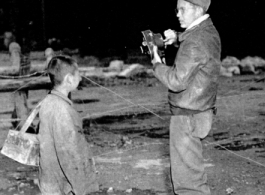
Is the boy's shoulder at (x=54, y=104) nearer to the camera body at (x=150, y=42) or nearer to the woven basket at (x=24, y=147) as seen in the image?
the woven basket at (x=24, y=147)

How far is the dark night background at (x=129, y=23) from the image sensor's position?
20.4 metres

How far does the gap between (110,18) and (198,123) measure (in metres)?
17.1

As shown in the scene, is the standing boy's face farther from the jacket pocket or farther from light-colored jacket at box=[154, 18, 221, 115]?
the jacket pocket

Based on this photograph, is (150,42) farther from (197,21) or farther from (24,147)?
(24,147)

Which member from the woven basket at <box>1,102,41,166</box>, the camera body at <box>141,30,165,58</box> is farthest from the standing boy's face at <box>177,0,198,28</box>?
the woven basket at <box>1,102,41,166</box>

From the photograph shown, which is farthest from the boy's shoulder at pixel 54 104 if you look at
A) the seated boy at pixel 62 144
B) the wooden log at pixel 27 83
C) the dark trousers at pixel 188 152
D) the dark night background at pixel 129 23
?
the dark night background at pixel 129 23

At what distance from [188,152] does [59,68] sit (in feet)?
4.23

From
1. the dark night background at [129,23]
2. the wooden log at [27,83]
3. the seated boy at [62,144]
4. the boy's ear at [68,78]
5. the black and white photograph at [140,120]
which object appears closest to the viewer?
the seated boy at [62,144]

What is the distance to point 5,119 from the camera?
982cm

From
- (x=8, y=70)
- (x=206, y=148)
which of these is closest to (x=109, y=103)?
(x=8, y=70)

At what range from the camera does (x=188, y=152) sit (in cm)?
387

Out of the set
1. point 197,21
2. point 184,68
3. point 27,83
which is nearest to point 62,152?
point 184,68

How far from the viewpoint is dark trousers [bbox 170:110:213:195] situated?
3.86 metres

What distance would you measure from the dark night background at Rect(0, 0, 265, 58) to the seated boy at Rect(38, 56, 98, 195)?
53.4 feet
